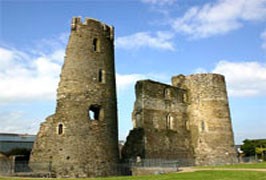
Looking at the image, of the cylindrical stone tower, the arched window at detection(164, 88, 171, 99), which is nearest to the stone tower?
the arched window at detection(164, 88, 171, 99)

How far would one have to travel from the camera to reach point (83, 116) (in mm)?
23125

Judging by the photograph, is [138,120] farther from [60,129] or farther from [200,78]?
[200,78]

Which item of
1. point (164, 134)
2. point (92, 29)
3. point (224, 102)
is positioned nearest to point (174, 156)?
point (164, 134)

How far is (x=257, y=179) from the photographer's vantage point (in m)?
15.3

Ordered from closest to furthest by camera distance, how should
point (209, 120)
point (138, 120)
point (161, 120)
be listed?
point (138, 120) → point (161, 120) → point (209, 120)

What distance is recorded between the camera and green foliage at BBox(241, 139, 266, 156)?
48.8 meters

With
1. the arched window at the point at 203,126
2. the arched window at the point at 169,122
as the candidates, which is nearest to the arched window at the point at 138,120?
the arched window at the point at 169,122

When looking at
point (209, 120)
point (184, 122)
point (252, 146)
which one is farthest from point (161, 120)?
point (252, 146)

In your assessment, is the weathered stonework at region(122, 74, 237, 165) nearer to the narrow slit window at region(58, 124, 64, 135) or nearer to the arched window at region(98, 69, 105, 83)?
the arched window at region(98, 69, 105, 83)

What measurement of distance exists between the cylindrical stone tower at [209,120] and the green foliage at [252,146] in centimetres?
1349

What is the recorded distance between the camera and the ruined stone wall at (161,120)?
30.5 meters

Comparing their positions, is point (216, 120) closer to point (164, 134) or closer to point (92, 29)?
point (164, 134)

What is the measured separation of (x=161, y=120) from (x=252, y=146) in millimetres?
23624

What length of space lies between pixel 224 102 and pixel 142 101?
12.2 metres
